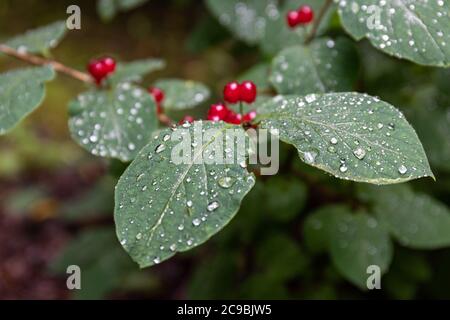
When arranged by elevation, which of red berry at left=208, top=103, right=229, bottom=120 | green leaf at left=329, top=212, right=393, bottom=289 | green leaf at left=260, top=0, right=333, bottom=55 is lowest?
green leaf at left=329, top=212, right=393, bottom=289

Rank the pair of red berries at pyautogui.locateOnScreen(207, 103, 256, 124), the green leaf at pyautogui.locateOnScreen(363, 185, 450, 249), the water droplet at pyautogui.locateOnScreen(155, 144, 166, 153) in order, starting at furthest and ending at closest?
the green leaf at pyautogui.locateOnScreen(363, 185, 450, 249)
the pair of red berries at pyautogui.locateOnScreen(207, 103, 256, 124)
the water droplet at pyautogui.locateOnScreen(155, 144, 166, 153)

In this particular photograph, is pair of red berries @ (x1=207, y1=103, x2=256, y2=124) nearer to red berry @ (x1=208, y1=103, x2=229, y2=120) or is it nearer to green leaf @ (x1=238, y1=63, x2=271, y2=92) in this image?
red berry @ (x1=208, y1=103, x2=229, y2=120)

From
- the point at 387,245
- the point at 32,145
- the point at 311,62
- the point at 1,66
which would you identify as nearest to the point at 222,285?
the point at 387,245

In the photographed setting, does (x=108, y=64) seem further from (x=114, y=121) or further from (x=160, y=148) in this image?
(x=160, y=148)

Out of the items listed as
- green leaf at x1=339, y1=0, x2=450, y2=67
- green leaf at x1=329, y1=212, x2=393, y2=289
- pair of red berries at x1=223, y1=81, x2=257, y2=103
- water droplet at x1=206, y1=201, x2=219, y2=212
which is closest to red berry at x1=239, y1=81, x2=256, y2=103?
pair of red berries at x1=223, y1=81, x2=257, y2=103

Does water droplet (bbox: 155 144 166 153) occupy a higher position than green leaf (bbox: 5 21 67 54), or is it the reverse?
green leaf (bbox: 5 21 67 54)

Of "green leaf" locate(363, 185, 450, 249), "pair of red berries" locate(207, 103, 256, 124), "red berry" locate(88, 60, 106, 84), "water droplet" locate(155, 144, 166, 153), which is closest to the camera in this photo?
"water droplet" locate(155, 144, 166, 153)
